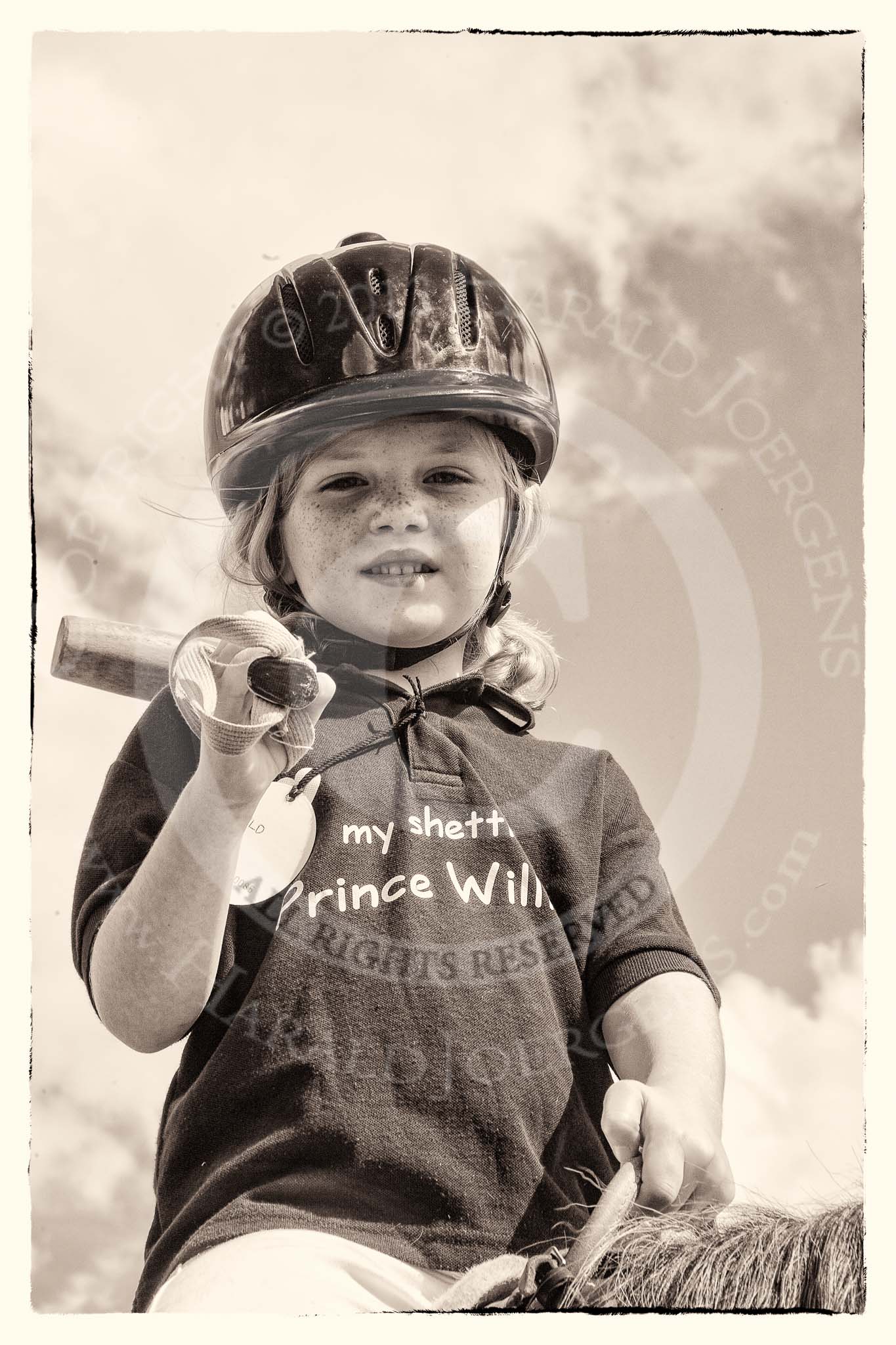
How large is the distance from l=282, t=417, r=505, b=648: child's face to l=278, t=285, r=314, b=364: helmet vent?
0.16 metres

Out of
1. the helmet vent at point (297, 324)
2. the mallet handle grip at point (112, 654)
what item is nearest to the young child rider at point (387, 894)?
the helmet vent at point (297, 324)

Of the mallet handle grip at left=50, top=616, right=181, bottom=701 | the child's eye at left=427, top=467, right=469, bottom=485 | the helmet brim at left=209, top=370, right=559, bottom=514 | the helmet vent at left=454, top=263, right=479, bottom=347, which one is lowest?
the mallet handle grip at left=50, top=616, right=181, bottom=701

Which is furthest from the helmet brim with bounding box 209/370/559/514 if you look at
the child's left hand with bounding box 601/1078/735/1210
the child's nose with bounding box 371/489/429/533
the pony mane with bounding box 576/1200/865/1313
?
the pony mane with bounding box 576/1200/865/1313

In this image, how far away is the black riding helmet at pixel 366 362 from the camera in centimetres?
249

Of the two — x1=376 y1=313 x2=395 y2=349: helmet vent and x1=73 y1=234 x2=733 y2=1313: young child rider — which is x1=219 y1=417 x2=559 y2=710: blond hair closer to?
x1=73 y1=234 x2=733 y2=1313: young child rider

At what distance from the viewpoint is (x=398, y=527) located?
8.13 feet

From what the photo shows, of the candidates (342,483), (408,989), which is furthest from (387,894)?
(342,483)

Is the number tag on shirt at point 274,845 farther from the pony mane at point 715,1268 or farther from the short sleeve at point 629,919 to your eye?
the pony mane at point 715,1268

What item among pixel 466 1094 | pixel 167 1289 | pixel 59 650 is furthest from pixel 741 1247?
pixel 59 650

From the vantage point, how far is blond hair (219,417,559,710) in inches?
104

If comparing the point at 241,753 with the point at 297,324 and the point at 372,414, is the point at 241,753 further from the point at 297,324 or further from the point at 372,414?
the point at 297,324

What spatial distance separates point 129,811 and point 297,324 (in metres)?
0.88

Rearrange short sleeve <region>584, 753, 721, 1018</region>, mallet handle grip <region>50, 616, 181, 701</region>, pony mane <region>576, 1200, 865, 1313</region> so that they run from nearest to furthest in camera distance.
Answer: pony mane <region>576, 1200, 865, 1313</region>
mallet handle grip <region>50, 616, 181, 701</region>
short sleeve <region>584, 753, 721, 1018</region>

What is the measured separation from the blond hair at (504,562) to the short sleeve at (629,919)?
35 centimetres
